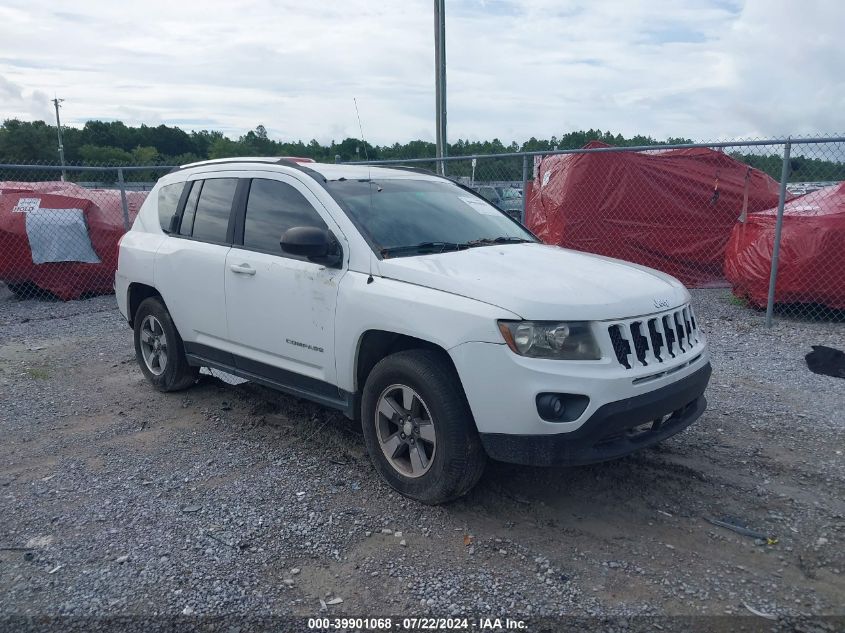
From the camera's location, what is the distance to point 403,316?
12.6 ft

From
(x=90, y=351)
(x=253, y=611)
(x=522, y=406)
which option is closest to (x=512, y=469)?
(x=522, y=406)

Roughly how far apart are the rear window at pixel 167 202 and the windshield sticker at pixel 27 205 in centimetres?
582

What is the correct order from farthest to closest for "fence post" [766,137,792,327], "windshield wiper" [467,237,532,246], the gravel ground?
1. "fence post" [766,137,792,327]
2. "windshield wiper" [467,237,532,246]
3. the gravel ground

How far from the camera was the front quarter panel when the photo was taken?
139 inches

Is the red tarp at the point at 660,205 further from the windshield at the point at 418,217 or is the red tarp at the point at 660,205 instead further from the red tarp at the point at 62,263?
the red tarp at the point at 62,263

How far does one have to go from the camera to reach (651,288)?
3986 millimetres

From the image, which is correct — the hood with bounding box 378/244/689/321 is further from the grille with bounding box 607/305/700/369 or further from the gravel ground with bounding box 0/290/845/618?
the gravel ground with bounding box 0/290/845/618

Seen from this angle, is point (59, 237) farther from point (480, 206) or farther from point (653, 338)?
point (653, 338)

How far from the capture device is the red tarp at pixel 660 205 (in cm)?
1090

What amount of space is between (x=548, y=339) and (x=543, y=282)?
1.33 feet

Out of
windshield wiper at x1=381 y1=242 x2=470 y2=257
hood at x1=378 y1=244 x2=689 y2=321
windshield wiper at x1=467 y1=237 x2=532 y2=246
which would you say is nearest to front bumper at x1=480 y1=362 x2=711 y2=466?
hood at x1=378 y1=244 x2=689 y2=321

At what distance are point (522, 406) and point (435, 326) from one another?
2.02ft

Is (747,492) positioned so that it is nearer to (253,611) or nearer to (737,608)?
(737,608)

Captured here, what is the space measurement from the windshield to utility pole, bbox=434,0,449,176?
24.0 feet
